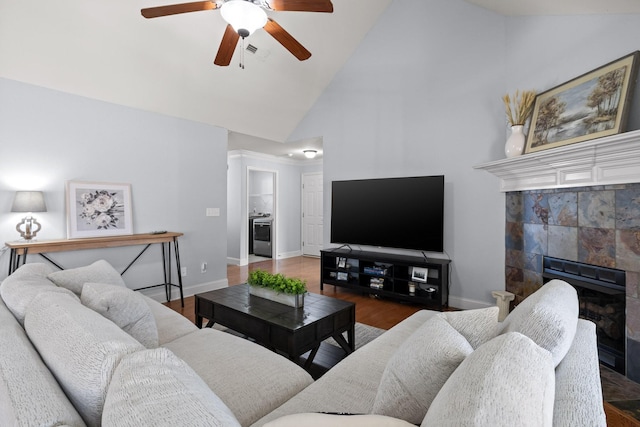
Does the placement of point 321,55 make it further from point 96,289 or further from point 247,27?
point 96,289

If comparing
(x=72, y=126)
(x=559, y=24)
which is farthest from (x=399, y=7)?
(x=72, y=126)

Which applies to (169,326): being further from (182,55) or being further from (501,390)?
(182,55)

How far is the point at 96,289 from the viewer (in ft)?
4.96

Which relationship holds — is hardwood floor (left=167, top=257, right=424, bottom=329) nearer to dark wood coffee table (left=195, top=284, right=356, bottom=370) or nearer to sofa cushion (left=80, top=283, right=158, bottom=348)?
dark wood coffee table (left=195, top=284, right=356, bottom=370)

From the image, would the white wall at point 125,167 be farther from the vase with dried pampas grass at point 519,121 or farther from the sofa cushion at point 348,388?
the vase with dried pampas grass at point 519,121

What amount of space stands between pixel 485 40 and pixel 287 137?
3101 millimetres

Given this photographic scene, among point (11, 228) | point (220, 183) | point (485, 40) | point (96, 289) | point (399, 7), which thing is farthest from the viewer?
point (220, 183)

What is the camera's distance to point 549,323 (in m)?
0.89

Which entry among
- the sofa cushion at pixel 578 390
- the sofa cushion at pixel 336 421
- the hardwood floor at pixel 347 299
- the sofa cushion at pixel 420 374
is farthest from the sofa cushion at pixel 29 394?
the hardwood floor at pixel 347 299

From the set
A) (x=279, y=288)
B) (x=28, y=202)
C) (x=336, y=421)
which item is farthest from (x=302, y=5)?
(x=28, y=202)

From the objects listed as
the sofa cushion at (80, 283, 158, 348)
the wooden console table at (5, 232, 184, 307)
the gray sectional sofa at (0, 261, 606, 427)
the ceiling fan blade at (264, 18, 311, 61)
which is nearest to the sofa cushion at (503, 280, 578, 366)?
the gray sectional sofa at (0, 261, 606, 427)

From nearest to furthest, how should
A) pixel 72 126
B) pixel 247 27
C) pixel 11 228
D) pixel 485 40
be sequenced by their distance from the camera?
pixel 247 27 < pixel 11 228 < pixel 72 126 < pixel 485 40

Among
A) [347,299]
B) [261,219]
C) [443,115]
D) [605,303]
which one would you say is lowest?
[347,299]

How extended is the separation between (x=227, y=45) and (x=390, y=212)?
8.60 ft
